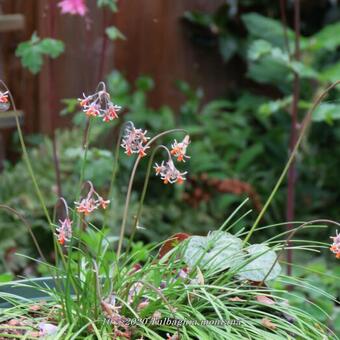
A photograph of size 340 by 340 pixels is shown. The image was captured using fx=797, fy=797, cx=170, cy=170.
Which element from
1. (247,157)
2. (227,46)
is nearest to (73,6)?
(247,157)

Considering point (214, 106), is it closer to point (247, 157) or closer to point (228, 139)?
point (228, 139)

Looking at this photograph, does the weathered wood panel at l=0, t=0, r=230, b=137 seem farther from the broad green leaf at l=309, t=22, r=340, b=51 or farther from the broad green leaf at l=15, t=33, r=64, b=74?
the broad green leaf at l=309, t=22, r=340, b=51

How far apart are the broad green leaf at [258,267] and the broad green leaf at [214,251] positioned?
0.09 ft

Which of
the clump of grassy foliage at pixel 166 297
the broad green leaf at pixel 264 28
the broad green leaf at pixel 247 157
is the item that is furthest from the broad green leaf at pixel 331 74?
the clump of grassy foliage at pixel 166 297

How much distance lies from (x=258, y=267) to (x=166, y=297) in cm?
22

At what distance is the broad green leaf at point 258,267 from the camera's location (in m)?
1.66

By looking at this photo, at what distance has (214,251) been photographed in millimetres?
1717

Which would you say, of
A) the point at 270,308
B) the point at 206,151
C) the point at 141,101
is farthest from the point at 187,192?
the point at 270,308

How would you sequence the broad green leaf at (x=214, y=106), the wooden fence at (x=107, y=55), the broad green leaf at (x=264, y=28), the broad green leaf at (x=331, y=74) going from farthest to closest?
the broad green leaf at (x=214, y=106) → the broad green leaf at (x=264, y=28) → the broad green leaf at (x=331, y=74) → the wooden fence at (x=107, y=55)

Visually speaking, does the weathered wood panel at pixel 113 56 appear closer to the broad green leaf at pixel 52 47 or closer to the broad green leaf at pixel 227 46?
the broad green leaf at pixel 227 46

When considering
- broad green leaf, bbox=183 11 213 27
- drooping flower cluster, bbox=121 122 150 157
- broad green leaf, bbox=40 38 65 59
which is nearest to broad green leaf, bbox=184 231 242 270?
drooping flower cluster, bbox=121 122 150 157

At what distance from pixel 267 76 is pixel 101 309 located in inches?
113

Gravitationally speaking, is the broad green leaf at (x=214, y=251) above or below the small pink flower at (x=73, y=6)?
below

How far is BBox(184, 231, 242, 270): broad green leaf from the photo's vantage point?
167 centimetres
